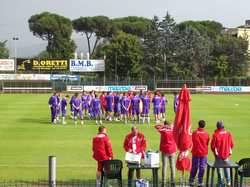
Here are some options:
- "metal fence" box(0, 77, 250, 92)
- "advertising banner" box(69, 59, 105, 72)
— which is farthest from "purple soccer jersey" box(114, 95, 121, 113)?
"advertising banner" box(69, 59, 105, 72)

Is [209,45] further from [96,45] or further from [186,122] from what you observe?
[186,122]

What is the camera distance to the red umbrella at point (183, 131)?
49.1ft

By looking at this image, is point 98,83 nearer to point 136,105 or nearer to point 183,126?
point 136,105

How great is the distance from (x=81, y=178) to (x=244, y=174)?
524 centimetres

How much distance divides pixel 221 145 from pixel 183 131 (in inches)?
42.7

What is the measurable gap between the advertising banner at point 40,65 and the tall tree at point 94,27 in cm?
4912

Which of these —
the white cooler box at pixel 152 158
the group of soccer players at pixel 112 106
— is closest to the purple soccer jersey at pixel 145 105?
the group of soccer players at pixel 112 106

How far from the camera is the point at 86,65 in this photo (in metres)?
85.1

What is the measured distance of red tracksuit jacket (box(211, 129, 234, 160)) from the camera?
14680 millimetres

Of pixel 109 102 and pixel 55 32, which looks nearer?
pixel 109 102

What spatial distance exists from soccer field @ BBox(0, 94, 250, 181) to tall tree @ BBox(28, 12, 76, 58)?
80501 millimetres

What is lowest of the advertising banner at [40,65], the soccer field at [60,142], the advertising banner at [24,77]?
the soccer field at [60,142]

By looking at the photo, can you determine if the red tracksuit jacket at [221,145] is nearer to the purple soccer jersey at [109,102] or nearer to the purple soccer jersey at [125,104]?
the purple soccer jersey at [125,104]

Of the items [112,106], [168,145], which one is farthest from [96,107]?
[168,145]
